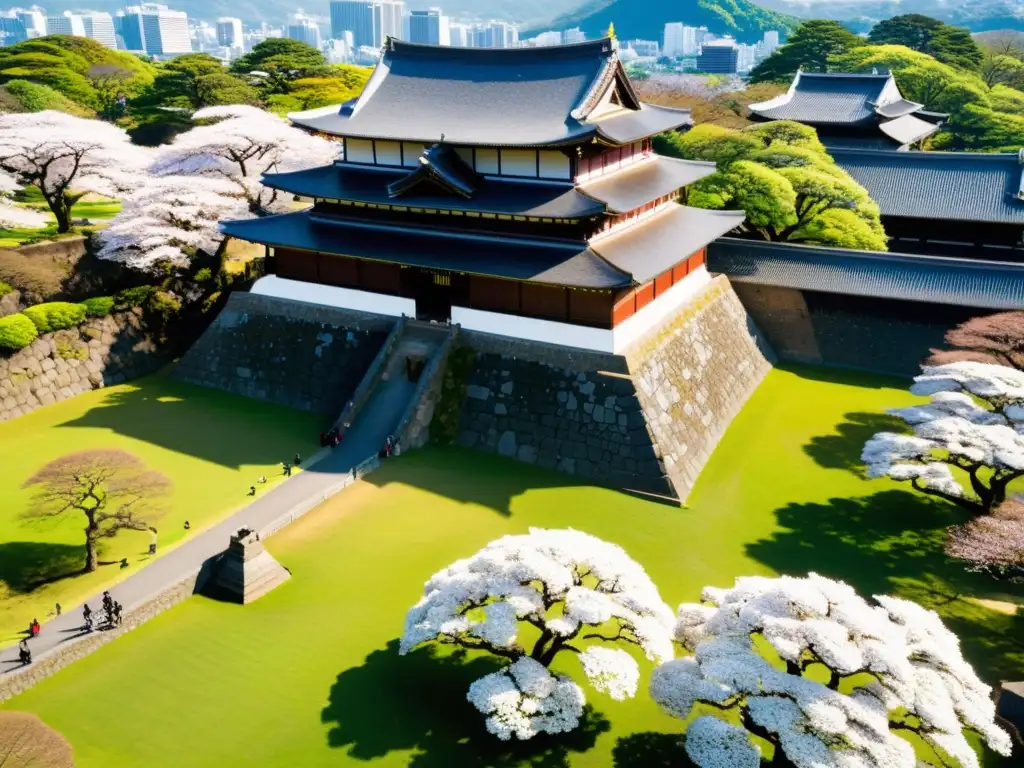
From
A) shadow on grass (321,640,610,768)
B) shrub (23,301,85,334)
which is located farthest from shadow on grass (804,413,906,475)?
shrub (23,301,85,334)

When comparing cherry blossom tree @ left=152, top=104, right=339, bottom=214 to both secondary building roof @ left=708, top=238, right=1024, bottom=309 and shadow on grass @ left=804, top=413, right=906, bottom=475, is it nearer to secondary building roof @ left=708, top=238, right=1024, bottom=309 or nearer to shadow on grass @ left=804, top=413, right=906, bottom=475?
secondary building roof @ left=708, top=238, right=1024, bottom=309

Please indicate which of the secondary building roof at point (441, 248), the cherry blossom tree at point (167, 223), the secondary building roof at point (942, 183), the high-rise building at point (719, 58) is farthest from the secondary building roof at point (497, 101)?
the high-rise building at point (719, 58)

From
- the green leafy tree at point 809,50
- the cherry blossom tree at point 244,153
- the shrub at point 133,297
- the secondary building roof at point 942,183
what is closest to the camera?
the shrub at point 133,297

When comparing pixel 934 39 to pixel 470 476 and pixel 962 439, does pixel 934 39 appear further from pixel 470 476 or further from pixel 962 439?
pixel 470 476

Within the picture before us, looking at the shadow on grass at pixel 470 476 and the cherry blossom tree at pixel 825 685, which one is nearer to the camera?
the cherry blossom tree at pixel 825 685

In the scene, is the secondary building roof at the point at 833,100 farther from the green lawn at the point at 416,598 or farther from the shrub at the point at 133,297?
the shrub at the point at 133,297

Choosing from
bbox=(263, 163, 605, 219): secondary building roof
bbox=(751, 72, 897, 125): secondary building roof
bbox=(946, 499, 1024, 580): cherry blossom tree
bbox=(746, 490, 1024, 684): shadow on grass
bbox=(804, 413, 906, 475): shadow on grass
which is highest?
bbox=(751, 72, 897, 125): secondary building roof

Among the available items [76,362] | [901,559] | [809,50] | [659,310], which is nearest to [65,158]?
[76,362]
